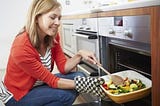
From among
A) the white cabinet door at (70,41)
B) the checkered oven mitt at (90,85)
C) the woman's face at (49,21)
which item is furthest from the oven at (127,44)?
the white cabinet door at (70,41)

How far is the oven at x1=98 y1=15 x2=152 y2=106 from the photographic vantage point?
37.6 inches

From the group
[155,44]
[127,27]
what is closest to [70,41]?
[127,27]

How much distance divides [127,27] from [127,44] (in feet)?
0.34

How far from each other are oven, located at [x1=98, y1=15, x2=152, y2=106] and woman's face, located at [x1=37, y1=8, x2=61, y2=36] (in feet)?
0.97

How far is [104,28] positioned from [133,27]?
1.11 feet

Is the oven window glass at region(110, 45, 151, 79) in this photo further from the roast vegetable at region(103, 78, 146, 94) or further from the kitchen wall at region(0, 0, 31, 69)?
the kitchen wall at region(0, 0, 31, 69)

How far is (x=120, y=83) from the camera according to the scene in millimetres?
1128

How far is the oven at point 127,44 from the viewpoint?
95 centimetres

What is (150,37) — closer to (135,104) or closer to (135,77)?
(135,77)

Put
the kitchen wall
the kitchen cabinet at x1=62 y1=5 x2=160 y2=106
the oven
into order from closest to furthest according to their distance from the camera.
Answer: the kitchen cabinet at x1=62 y1=5 x2=160 y2=106 → the oven → the kitchen wall

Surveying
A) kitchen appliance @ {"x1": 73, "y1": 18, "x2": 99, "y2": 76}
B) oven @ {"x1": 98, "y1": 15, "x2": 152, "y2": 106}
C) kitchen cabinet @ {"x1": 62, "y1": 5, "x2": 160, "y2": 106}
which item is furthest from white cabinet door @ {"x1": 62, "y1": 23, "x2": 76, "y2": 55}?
kitchen cabinet @ {"x1": 62, "y1": 5, "x2": 160, "y2": 106}

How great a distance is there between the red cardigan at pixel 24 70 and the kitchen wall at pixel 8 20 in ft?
7.49

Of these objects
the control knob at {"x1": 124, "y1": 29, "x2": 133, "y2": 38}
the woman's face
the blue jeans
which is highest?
the woman's face

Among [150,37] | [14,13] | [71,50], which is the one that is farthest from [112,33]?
[14,13]
